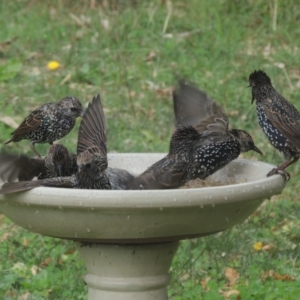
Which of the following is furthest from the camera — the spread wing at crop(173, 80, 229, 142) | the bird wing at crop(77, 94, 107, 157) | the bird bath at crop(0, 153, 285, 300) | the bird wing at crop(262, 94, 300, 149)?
the bird wing at crop(262, 94, 300, 149)

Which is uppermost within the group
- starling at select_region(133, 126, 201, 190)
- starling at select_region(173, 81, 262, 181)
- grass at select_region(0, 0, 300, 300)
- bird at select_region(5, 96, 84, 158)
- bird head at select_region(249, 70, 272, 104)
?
starling at select_region(133, 126, 201, 190)

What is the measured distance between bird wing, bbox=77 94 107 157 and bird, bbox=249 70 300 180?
1.44 metres

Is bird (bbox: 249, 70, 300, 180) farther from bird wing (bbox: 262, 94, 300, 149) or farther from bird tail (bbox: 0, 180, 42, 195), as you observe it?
bird tail (bbox: 0, 180, 42, 195)

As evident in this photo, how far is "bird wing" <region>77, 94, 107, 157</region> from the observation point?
4258 mm

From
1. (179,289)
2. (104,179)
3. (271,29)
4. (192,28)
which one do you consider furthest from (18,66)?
(104,179)

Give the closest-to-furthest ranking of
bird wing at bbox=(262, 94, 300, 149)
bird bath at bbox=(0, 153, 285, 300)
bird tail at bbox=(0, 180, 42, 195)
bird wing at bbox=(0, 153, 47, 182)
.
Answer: bird bath at bbox=(0, 153, 285, 300)
bird tail at bbox=(0, 180, 42, 195)
bird wing at bbox=(0, 153, 47, 182)
bird wing at bbox=(262, 94, 300, 149)

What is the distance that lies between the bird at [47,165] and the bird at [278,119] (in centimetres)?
161

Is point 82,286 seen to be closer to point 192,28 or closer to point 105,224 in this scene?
point 105,224

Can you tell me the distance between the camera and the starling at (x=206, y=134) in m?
4.49

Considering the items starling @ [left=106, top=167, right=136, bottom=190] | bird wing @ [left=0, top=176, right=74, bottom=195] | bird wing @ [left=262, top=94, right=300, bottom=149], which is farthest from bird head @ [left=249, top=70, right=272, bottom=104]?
bird wing @ [left=0, top=176, right=74, bottom=195]

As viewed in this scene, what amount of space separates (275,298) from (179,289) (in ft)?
2.32

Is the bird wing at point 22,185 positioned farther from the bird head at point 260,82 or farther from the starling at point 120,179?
the bird head at point 260,82

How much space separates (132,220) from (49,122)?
2031mm

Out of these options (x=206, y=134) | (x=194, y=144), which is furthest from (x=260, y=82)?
(x=194, y=144)
